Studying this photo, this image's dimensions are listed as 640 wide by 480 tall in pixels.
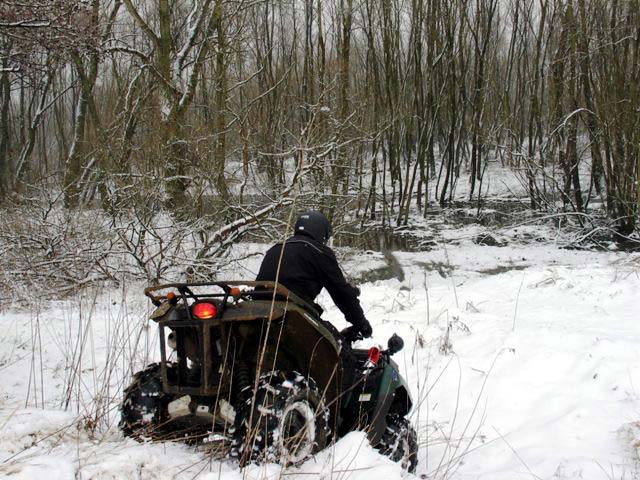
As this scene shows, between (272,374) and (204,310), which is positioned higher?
(204,310)

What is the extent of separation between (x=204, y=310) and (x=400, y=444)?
4.77 ft

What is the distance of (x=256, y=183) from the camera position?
445 inches

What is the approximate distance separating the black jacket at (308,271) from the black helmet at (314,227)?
8 centimetres

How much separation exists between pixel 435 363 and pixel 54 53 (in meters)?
5.00

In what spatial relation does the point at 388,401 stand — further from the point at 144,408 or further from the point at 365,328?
the point at 144,408

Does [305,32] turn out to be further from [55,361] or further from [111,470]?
[111,470]

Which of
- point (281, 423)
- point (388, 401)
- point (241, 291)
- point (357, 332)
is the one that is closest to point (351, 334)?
point (357, 332)

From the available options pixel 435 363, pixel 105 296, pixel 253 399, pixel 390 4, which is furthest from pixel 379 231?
pixel 253 399

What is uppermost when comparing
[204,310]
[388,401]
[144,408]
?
[204,310]

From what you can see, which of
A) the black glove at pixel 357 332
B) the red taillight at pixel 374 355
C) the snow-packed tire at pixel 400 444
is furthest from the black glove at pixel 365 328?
the snow-packed tire at pixel 400 444

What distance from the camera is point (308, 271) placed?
3.09 m

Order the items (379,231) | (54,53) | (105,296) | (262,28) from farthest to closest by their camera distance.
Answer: (262,28) → (379,231) → (105,296) → (54,53)

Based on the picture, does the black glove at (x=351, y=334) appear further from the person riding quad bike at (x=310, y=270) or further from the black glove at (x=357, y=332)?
the person riding quad bike at (x=310, y=270)

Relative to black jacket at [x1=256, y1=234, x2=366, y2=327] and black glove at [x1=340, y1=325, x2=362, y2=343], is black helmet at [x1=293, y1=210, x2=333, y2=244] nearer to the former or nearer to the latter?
black jacket at [x1=256, y1=234, x2=366, y2=327]
